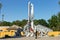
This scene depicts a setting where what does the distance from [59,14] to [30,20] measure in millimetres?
50297

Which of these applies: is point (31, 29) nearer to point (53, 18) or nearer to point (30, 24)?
point (30, 24)

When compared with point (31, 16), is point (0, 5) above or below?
above

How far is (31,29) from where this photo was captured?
24250 millimetres

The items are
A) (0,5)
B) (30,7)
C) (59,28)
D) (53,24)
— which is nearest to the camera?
(30,7)

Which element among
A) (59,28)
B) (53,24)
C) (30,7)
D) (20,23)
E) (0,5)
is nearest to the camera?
(30,7)

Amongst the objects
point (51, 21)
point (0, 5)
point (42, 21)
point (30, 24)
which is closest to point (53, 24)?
point (51, 21)

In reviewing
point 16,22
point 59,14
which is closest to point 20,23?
point 16,22

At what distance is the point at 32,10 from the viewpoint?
2209 cm

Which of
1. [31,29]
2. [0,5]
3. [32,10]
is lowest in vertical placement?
[31,29]

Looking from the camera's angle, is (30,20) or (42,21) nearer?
(30,20)

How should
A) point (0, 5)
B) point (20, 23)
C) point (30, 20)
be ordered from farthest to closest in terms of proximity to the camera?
1. point (20, 23)
2. point (0, 5)
3. point (30, 20)

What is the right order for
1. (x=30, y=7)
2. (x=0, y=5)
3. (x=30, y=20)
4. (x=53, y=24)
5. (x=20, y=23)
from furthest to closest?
(x=20, y=23), (x=53, y=24), (x=0, y=5), (x=30, y=20), (x=30, y=7)

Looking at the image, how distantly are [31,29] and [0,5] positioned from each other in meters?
44.0

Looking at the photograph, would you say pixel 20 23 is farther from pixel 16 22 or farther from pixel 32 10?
pixel 32 10
